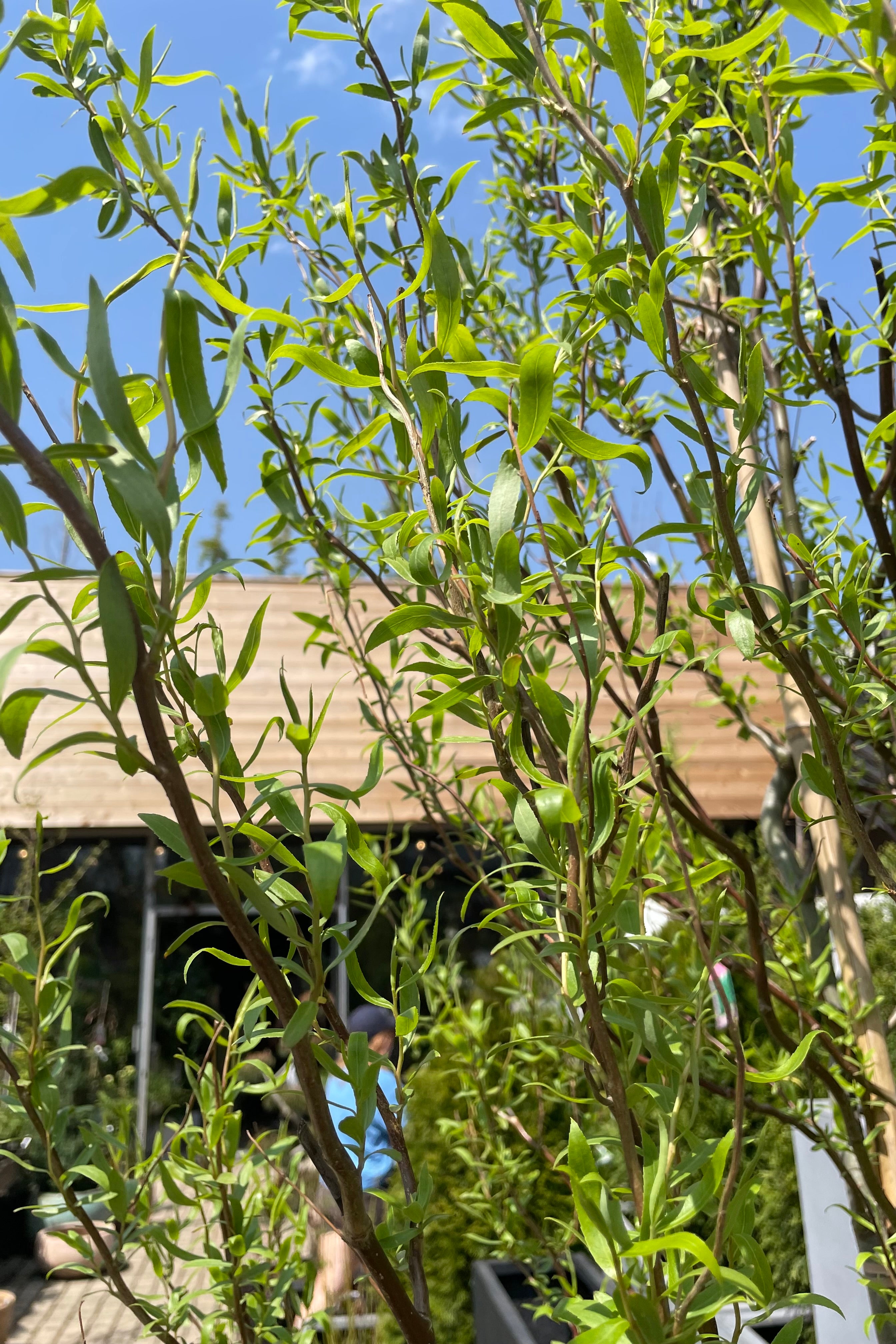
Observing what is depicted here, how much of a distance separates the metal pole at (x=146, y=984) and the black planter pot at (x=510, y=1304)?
221 inches

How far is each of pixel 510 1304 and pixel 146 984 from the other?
21.8 feet

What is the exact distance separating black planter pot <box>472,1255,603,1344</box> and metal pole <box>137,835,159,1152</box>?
221 inches

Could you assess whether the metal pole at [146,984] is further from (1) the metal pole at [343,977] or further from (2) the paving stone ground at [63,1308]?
(1) the metal pole at [343,977]

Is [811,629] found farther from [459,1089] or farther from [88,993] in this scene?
[88,993]

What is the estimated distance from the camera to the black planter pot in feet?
6.41

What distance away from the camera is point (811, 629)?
65 cm

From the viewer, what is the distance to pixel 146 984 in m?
8.03

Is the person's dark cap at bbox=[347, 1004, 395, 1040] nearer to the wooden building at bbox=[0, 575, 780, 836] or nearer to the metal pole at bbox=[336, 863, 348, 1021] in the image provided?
the metal pole at bbox=[336, 863, 348, 1021]

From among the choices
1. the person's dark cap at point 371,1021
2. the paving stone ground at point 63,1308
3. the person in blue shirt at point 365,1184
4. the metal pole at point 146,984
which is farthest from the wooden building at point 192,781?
the person in blue shirt at point 365,1184

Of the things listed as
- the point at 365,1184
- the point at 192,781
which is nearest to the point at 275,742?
the point at 192,781

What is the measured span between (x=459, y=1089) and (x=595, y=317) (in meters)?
3.20

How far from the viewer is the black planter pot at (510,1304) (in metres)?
1.95

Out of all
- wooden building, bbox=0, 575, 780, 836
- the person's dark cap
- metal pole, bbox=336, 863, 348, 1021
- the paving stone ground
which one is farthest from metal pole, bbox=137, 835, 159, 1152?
the person's dark cap

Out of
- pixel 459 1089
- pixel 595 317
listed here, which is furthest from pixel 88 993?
pixel 595 317
